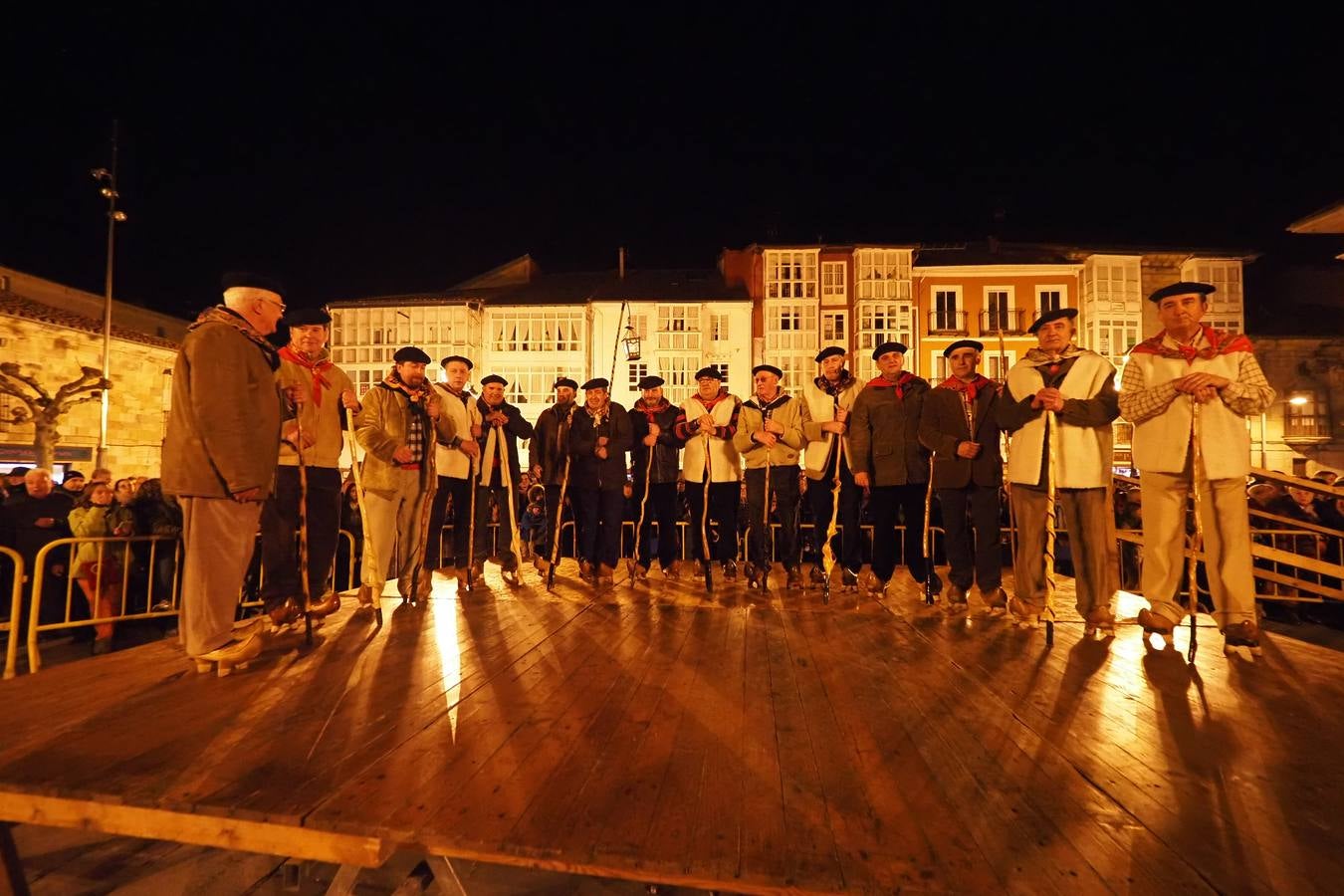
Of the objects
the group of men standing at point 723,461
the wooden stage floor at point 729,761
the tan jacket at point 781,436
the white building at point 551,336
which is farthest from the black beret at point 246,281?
the white building at point 551,336

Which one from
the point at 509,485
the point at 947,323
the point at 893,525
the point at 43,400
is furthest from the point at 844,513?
the point at 947,323

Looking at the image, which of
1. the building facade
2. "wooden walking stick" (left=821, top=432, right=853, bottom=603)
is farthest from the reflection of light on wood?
the building facade

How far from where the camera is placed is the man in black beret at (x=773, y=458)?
6344 mm

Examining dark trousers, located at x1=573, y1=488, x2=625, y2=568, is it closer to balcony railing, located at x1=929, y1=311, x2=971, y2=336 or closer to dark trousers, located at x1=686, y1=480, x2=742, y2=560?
dark trousers, located at x1=686, y1=480, x2=742, y2=560

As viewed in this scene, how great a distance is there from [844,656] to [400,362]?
4.54 meters

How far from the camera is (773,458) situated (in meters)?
6.36

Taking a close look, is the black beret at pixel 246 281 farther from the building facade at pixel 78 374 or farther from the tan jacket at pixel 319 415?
the building facade at pixel 78 374

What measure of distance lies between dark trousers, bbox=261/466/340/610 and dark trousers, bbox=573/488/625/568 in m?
2.51

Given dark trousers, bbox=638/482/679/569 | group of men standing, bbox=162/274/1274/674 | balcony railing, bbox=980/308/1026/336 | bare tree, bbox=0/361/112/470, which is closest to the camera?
group of men standing, bbox=162/274/1274/674

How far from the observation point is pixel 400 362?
5.77 m

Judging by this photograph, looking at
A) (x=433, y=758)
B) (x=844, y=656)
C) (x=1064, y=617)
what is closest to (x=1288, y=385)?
(x=1064, y=617)

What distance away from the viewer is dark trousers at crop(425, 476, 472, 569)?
6.14 metres

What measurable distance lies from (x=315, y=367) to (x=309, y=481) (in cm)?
88

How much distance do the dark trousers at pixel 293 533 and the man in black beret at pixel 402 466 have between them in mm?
379
